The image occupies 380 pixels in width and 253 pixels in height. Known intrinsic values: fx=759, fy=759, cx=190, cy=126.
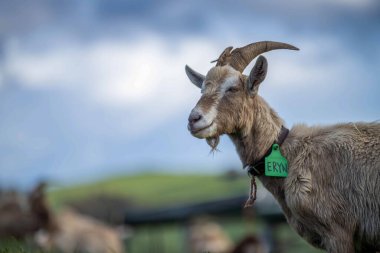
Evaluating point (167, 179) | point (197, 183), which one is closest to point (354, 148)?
point (197, 183)

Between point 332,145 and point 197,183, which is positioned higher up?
point 332,145

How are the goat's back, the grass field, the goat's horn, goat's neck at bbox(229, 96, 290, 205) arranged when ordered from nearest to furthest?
the goat's back < goat's neck at bbox(229, 96, 290, 205) < the goat's horn < the grass field

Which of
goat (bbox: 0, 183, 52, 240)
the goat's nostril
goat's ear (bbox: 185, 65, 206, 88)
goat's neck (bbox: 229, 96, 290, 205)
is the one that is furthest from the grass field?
the goat's nostril

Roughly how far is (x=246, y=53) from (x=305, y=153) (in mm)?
1380

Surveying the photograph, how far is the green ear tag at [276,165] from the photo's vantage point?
Answer: 8.47m

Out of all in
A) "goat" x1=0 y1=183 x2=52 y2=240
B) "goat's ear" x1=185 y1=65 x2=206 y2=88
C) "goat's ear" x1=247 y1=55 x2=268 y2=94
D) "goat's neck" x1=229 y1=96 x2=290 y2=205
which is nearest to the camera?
"goat's ear" x1=247 y1=55 x2=268 y2=94

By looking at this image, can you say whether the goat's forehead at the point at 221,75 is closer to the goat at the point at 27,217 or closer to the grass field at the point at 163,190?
the goat at the point at 27,217

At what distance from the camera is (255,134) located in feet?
28.5

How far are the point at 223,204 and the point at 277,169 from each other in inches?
812

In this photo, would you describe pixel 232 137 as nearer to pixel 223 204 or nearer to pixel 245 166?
pixel 245 166

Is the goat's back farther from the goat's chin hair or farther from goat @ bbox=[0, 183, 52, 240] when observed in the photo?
goat @ bbox=[0, 183, 52, 240]

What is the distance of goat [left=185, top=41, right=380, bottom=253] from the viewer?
8133 millimetres

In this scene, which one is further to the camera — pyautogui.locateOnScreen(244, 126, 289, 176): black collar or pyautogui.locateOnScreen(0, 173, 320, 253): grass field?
pyautogui.locateOnScreen(0, 173, 320, 253): grass field

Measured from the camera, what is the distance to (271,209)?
25188 millimetres
